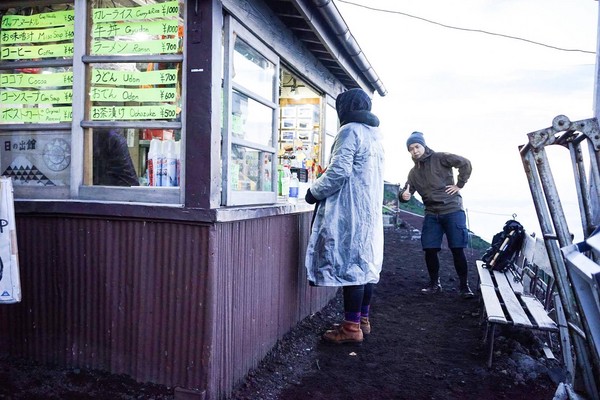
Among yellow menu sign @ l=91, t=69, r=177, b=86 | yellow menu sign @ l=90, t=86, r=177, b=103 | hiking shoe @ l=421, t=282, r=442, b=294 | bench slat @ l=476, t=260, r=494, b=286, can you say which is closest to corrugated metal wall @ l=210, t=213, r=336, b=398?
yellow menu sign @ l=90, t=86, r=177, b=103

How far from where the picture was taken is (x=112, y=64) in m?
3.53

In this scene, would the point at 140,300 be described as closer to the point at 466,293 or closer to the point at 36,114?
the point at 36,114

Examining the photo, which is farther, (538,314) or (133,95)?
(538,314)

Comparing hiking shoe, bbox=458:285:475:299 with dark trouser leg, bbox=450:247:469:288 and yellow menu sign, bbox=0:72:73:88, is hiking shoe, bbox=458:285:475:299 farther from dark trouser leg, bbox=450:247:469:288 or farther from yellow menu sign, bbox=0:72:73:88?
yellow menu sign, bbox=0:72:73:88

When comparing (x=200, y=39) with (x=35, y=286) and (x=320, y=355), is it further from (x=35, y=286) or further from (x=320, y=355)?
(x=320, y=355)

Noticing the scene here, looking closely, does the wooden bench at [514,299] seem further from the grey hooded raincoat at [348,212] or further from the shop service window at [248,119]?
the shop service window at [248,119]

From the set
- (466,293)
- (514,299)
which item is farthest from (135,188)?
(466,293)

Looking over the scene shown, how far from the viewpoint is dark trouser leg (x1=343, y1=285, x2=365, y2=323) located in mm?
4566

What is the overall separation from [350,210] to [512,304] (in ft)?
5.83

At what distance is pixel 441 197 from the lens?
6590 mm

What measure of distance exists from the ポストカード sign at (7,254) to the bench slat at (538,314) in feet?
12.4

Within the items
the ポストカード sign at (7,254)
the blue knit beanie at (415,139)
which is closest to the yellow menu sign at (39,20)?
the ポストカード sign at (7,254)

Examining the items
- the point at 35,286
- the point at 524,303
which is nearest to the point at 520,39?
the point at 524,303

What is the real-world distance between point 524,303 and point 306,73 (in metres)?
3.34
